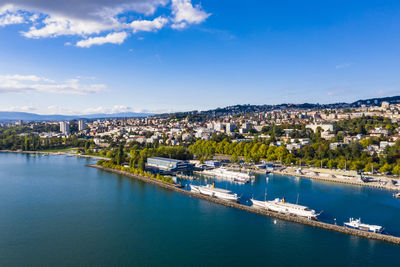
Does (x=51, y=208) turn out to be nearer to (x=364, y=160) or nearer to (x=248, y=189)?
(x=248, y=189)

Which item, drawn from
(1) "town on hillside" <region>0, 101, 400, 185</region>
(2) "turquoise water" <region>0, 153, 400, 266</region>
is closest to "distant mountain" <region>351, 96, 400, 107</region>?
(1) "town on hillside" <region>0, 101, 400, 185</region>

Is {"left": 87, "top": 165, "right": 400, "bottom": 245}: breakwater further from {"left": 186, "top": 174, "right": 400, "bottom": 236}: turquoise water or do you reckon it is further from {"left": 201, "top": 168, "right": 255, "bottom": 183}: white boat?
{"left": 201, "top": 168, "right": 255, "bottom": 183}: white boat

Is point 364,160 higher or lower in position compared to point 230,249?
higher

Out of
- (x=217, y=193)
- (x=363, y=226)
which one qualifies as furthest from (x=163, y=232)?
(x=363, y=226)

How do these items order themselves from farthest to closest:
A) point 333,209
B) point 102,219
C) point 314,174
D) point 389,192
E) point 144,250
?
1. point 314,174
2. point 389,192
3. point 333,209
4. point 102,219
5. point 144,250

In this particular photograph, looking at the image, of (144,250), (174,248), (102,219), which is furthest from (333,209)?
(102,219)

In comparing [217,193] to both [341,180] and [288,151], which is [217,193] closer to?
[341,180]
